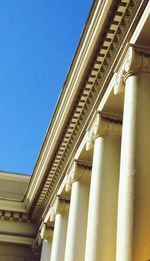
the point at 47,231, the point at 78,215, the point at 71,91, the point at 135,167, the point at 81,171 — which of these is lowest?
the point at 135,167

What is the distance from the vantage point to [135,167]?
12.0 meters

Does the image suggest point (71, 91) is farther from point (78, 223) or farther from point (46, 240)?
point (46, 240)

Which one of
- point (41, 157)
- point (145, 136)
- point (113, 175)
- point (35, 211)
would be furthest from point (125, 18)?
point (35, 211)

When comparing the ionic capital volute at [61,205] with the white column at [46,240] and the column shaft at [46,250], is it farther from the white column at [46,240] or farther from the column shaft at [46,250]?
the column shaft at [46,250]

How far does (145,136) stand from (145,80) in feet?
5.21

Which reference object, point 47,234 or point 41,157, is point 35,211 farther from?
point 41,157

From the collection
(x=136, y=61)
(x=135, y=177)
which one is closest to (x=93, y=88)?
(x=136, y=61)

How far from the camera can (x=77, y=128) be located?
2062 cm

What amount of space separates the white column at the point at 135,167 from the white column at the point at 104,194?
3233 mm

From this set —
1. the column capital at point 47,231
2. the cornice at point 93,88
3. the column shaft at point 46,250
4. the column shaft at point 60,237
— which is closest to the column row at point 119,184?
the cornice at point 93,88

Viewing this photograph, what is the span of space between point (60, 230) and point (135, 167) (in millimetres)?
11372

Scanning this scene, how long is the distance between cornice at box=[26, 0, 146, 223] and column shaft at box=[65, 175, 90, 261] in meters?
2.03

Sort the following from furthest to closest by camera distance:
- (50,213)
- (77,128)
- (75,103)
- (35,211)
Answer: (35,211)
(50,213)
(77,128)
(75,103)

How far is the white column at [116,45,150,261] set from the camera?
11.1 metres
